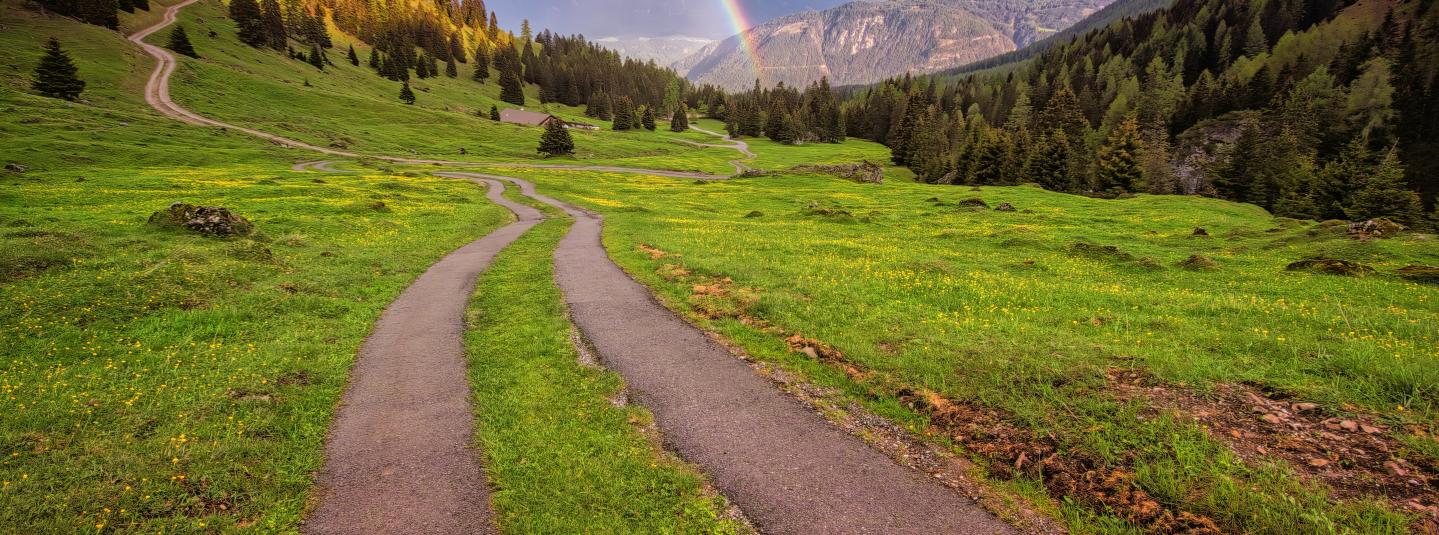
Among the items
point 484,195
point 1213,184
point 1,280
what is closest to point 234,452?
point 1,280

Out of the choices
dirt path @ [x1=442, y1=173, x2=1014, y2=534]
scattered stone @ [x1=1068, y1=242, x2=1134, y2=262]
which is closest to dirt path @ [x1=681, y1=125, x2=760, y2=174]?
scattered stone @ [x1=1068, y1=242, x2=1134, y2=262]

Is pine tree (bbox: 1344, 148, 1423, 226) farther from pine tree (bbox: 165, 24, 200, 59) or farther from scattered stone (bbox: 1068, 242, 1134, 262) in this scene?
pine tree (bbox: 165, 24, 200, 59)

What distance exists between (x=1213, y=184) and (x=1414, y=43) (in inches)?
2206

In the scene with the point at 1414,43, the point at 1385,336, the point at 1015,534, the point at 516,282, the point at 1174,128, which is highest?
the point at 1414,43

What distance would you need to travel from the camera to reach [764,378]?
34.3 ft

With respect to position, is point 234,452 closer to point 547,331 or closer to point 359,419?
point 359,419

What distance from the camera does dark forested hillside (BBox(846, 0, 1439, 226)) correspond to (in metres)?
67.1

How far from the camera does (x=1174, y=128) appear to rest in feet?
340

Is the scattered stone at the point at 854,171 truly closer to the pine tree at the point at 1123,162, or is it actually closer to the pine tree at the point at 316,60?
the pine tree at the point at 1123,162

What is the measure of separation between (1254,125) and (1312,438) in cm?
10327

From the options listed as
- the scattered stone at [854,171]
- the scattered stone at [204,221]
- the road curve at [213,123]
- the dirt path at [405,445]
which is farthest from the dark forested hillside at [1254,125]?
the scattered stone at [204,221]

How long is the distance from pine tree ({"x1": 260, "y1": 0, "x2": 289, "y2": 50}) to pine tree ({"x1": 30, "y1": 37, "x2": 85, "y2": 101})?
252 ft

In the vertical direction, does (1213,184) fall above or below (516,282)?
above

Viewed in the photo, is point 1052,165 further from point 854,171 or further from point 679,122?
point 679,122
